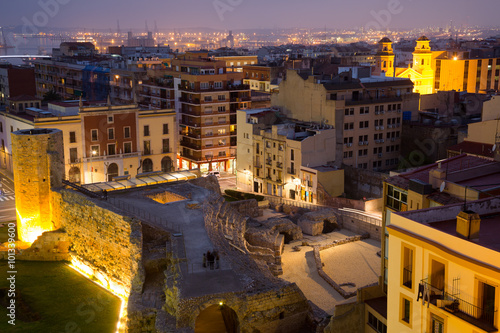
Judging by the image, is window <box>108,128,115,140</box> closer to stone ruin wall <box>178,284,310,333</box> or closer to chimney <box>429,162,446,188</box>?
stone ruin wall <box>178,284,310,333</box>

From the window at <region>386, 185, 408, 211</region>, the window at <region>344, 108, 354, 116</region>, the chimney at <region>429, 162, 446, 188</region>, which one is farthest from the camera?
the window at <region>344, 108, 354, 116</region>

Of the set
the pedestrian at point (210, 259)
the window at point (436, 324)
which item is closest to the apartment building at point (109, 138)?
the pedestrian at point (210, 259)

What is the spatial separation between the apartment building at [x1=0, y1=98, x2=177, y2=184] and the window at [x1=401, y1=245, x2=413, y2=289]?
4323 centimetres

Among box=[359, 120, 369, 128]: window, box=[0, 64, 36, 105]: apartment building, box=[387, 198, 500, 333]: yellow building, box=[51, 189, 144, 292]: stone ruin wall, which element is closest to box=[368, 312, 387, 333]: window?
box=[387, 198, 500, 333]: yellow building

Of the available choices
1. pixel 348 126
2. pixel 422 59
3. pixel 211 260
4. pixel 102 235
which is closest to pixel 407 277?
pixel 211 260

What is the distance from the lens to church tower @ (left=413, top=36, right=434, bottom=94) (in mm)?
94500

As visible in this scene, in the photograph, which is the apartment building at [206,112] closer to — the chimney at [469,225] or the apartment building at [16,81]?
the apartment building at [16,81]

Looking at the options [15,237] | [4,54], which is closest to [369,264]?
[15,237]

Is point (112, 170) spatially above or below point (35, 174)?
below

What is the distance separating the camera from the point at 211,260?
29.3m

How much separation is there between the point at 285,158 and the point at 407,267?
38370mm

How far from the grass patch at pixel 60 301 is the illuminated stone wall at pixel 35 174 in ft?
11.2

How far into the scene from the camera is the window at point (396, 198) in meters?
25.5

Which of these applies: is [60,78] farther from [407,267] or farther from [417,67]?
[407,267]
